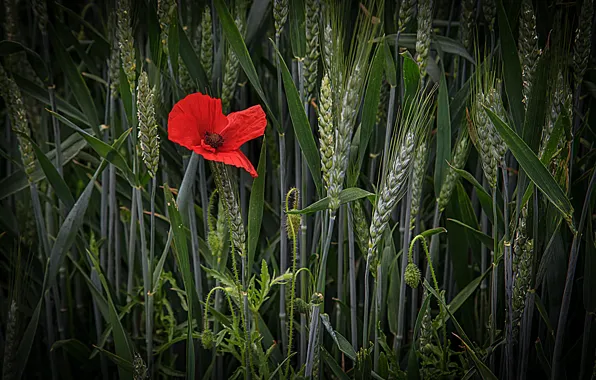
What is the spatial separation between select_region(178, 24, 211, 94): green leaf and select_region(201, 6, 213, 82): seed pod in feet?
0.04

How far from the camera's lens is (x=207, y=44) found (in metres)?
1.07

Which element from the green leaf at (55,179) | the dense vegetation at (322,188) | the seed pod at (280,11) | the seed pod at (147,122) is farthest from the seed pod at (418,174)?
the green leaf at (55,179)

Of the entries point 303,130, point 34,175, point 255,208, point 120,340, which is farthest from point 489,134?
point 34,175

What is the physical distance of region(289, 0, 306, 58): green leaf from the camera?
0.99 m

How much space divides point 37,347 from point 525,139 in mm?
1059

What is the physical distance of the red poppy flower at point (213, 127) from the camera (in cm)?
91

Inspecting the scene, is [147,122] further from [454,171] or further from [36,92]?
[454,171]

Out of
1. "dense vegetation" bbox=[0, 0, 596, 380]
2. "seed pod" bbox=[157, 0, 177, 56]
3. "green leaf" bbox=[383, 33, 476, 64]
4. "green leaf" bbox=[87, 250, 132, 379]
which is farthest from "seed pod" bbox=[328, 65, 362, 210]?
"green leaf" bbox=[87, 250, 132, 379]

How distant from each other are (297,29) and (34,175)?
0.62 m

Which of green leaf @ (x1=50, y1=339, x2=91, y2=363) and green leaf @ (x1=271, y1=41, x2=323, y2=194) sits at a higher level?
green leaf @ (x1=271, y1=41, x2=323, y2=194)

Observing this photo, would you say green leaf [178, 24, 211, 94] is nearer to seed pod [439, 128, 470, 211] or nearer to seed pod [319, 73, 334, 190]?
seed pod [319, 73, 334, 190]

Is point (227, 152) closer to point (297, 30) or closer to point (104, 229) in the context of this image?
point (297, 30)

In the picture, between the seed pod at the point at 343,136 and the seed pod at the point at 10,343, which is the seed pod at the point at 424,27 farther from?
the seed pod at the point at 10,343

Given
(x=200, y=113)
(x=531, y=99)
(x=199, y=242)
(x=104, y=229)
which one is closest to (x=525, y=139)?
(x=531, y=99)
